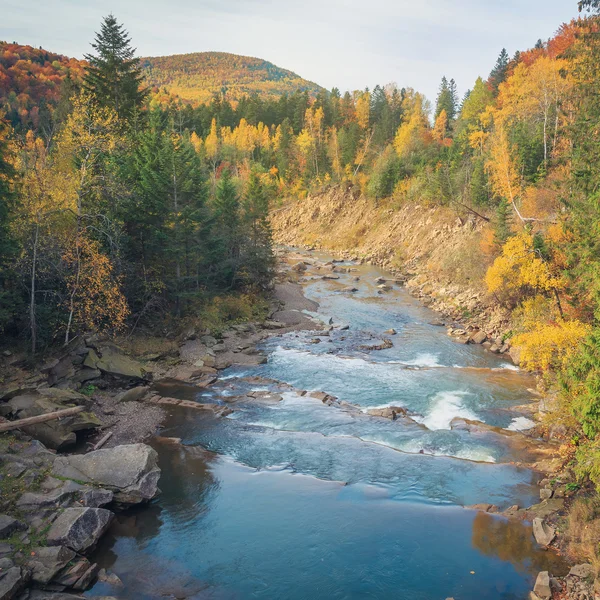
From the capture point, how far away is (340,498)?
17766 mm

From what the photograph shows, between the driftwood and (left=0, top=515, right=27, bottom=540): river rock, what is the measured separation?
4.35 metres

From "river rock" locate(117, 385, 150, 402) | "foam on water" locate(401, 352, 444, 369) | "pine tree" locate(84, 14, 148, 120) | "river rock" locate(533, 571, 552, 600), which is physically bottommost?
"river rock" locate(533, 571, 552, 600)

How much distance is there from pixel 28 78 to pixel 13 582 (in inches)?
5235

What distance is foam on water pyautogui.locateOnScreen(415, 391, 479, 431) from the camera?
23688mm

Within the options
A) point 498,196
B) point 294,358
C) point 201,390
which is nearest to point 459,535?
point 201,390

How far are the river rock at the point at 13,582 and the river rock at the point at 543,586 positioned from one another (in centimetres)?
1413

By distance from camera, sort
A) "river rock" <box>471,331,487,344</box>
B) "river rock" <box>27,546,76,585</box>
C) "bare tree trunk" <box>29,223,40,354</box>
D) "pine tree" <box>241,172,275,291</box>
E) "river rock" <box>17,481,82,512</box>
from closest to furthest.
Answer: "river rock" <box>27,546,76,585</box> → "river rock" <box>17,481,82,512</box> → "bare tree trunk" <box>29,223,40,354</box> → "river rock" <box>471,331,487,344</box> → "pine tree" <box>241,172,275,291</box>

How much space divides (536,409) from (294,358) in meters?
15.7

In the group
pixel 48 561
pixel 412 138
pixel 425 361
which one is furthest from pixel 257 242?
pixel 412 138

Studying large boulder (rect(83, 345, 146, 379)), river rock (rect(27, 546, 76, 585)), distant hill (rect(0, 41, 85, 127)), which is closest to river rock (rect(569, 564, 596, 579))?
river rock (rect(27, 546, 76, 585))

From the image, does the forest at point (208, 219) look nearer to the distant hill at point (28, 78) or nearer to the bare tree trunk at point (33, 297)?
the bare tree trunk at point (33, 297)

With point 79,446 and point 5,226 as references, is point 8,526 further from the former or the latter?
point 5,226

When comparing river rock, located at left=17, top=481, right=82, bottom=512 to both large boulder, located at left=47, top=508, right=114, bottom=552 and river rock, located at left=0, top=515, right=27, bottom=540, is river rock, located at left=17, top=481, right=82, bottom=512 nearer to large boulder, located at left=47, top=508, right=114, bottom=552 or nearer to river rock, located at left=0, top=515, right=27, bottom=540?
large boulder, located at left=47, top=508, right=114, bottom=552

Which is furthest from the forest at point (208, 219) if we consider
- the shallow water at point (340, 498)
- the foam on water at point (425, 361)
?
the foam on water at point (425, 361)
